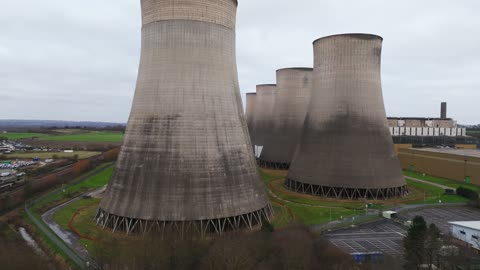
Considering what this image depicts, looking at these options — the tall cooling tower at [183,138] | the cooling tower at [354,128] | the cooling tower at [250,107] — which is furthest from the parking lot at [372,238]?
the cooling tower at [250,107]

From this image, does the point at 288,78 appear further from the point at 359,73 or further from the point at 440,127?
the point at 440,127

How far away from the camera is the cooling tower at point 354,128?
90.4 ft

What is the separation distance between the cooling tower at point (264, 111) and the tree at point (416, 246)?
35255 millimetres

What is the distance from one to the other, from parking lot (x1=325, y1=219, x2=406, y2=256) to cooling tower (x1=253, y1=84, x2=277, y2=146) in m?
29.2

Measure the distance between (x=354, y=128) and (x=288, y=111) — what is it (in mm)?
16330

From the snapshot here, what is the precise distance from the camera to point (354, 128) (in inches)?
1089

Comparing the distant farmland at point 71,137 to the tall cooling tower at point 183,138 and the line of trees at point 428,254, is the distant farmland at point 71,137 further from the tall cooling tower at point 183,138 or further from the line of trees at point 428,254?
the line of trees at point 428,254

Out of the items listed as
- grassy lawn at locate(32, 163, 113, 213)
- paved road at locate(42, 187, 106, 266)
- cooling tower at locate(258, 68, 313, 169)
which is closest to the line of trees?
paved road at locate(42, 187, 106, 266)

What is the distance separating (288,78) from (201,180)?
28570 mm

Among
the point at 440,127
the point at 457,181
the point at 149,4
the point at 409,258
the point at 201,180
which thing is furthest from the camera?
the point at 440,127

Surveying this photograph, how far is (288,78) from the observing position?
42.9 meters

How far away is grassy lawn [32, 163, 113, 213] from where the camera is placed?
26.4 meters

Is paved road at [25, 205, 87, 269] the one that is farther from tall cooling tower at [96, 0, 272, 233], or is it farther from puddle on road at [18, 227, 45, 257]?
tall cooling tower at [96, 0, 272, 233]

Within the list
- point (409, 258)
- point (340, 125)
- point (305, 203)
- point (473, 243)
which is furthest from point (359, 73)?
point (409, 258)
